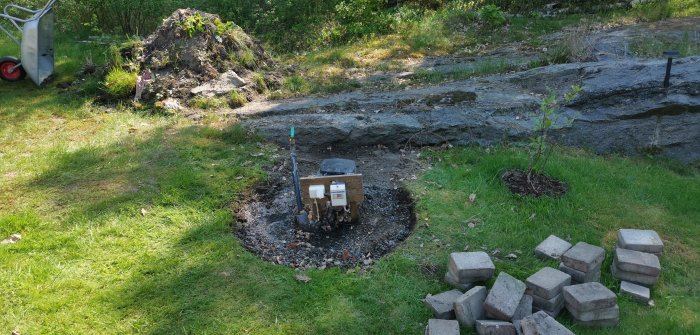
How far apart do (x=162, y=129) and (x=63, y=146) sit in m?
1.13

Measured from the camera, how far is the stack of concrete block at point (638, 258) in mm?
4207

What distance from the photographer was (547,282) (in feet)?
12.8

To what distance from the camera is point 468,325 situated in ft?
12.3

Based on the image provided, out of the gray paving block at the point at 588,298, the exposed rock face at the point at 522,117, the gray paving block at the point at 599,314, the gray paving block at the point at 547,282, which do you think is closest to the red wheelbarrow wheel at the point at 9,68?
the exposed rock face at the point at 522,117

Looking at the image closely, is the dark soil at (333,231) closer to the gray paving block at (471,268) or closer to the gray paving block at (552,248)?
the gray paving block at (471,268)

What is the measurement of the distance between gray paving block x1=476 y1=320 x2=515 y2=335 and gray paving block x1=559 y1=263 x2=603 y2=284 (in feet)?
2.82

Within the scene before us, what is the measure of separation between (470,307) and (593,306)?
0.84 meters

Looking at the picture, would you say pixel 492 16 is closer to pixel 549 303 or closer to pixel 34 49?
pixel 34 49

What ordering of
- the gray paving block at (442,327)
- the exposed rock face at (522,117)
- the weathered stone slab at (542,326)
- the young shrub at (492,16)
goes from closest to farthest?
the weathered stone slab at (542,326)
the gray paving block at (442,327)
the exposed rock face at (522,117)
the young shrub at (492,16)

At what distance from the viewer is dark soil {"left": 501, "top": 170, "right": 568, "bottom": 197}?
17.7ft

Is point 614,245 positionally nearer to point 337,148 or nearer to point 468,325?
point 468,325

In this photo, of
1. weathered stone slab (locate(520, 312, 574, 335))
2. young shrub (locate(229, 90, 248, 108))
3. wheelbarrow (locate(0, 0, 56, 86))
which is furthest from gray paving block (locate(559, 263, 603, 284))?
wheelbarrow (locate(0, 0, 56, 86))

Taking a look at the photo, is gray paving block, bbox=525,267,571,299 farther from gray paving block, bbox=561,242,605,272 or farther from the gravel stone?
gray paving block, bbox=561,242,605,272

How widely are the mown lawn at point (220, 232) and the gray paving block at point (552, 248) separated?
0.13 meters
